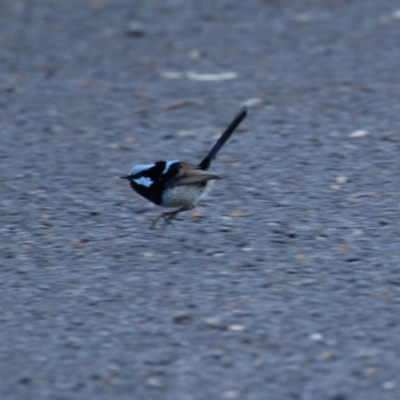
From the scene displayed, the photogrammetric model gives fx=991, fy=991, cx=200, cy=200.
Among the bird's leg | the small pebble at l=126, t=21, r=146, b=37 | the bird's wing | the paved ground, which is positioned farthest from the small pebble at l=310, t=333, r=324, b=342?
the small pebble at l=126, t=21, r=146, b=37

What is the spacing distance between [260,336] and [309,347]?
234 millimetres

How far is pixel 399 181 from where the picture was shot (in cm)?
670

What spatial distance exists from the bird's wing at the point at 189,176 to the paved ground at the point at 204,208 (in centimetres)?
35

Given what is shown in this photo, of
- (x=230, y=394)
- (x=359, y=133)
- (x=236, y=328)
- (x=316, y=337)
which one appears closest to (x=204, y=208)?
(x=359, y=133)

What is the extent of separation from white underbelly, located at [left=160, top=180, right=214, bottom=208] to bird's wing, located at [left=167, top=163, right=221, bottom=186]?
3 cm

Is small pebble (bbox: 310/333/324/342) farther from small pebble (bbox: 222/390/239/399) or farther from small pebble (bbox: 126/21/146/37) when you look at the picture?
small pebble (bbox: 126/21/146/37)

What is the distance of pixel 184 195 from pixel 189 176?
12cm

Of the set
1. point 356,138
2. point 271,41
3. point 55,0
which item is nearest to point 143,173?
point 356,138

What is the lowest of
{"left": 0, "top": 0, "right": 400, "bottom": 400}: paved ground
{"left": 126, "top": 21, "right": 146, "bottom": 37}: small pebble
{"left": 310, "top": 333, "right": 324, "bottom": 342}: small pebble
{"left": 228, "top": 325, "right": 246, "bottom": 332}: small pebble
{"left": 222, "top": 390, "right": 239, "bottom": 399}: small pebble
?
{"left": 222, "top": 390, "right": 239, "bottom": 399}: small pebble

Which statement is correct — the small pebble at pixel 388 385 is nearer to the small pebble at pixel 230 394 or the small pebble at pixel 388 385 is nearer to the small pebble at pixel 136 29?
the small pebble at pixel 230 394

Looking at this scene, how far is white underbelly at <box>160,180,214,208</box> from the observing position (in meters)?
5.79

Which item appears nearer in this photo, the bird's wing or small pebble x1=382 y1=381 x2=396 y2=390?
small pebble x1=382 y1=381 x2=396 y2=390

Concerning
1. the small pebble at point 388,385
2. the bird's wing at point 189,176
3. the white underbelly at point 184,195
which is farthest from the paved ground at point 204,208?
the bird's wing at point 189,176

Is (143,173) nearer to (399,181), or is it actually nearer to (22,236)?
(22,236)
